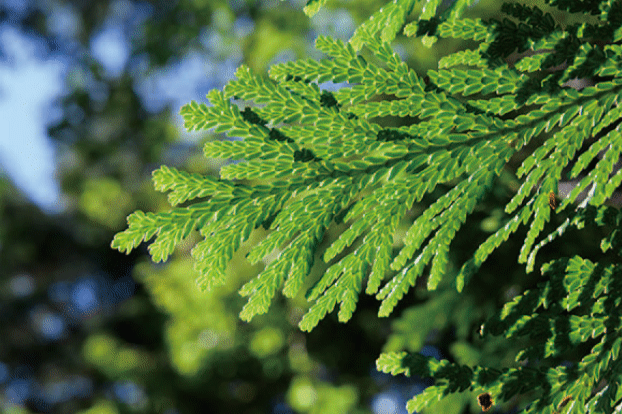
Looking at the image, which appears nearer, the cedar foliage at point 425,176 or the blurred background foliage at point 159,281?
the cedar foliage at point 425,176

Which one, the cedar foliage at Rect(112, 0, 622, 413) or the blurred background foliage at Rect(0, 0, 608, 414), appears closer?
the cedar foliage at Rect(112, 0, 622, 413)

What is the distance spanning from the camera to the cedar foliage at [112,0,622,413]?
97cm

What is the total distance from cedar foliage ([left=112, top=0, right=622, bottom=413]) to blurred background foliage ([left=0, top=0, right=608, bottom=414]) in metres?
1.08

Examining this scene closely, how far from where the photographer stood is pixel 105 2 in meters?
9.26

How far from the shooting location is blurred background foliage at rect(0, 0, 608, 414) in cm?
276

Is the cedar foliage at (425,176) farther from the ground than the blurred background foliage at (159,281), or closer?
closer

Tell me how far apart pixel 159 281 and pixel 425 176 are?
3.60 metres

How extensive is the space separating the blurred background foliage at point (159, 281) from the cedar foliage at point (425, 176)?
1.08 m

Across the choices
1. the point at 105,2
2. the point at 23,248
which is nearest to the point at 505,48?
the point at 105,2

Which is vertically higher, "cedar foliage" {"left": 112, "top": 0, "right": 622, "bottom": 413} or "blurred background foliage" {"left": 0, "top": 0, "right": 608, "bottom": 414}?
"blurred background foliage" {"left": 0, "top": 0, "right": 608, "bottom": 414}

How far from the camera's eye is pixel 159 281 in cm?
419

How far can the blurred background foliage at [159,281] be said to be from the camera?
2764 mm

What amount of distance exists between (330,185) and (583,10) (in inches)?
24.5

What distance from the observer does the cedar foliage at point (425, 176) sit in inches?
38.1
